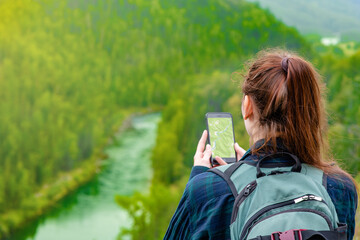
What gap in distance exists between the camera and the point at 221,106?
16516 mm

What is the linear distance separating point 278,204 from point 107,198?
19809 mm

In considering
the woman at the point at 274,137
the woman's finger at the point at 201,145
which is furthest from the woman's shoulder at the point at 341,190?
the woman's finger at the point at 201,145

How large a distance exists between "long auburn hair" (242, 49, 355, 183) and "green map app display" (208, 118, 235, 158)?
9.2 inches

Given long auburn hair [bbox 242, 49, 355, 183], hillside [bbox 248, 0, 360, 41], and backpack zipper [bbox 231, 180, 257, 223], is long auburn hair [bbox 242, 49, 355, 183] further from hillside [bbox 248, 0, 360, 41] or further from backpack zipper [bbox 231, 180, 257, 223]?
hillside [bbox 248, 0, 360, 41]

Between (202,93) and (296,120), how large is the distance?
63.9ft

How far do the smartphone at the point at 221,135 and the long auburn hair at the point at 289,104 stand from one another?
0.23 meters

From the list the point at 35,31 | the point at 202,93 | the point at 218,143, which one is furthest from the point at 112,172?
the point at 218,143

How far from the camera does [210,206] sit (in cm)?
67

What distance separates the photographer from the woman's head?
69cm

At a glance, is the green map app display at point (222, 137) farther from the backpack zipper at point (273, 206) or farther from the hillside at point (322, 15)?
the hillside at point (322, 15)

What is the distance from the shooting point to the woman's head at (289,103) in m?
0.69

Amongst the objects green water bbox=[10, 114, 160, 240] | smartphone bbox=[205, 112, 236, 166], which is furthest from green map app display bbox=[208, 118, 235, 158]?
green water bbox=[10, 114, 160, 240]

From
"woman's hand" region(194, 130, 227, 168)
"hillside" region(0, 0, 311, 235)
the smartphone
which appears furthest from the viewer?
"hillside" region(0, 0, 311, 235)

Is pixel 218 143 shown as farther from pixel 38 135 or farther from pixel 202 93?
pixel 38 135
